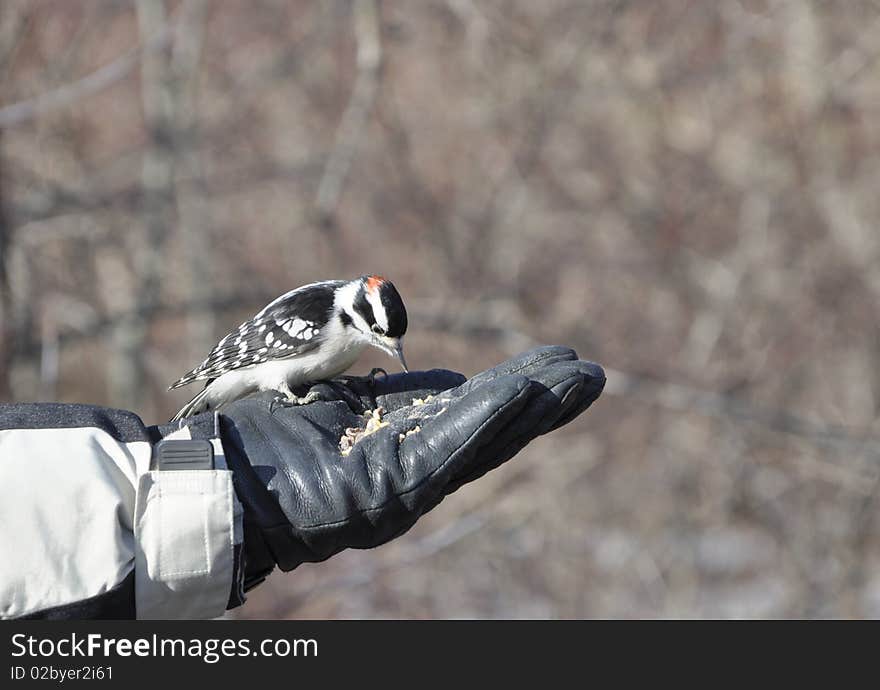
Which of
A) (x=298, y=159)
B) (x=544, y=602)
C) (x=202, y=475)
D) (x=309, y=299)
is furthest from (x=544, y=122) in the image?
(x=202, y=475)

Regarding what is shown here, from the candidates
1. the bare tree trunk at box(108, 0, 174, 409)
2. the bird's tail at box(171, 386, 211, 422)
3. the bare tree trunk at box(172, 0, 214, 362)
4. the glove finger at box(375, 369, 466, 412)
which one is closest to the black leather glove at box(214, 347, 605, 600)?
the glove finger at box(375, 369, 466, 412)

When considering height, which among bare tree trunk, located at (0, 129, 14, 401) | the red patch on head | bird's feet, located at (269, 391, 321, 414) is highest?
the red patch on head

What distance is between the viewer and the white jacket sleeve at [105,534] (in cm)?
269

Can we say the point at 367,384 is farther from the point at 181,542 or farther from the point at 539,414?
the point at 181,542

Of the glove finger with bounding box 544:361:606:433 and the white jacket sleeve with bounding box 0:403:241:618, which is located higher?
the glove finger with bounding box 544:361:606:433

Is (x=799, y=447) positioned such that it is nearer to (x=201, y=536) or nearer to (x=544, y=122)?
(x=544, y=122)

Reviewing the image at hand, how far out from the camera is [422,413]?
3.34 meters

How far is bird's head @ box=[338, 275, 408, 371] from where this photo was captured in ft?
13.7

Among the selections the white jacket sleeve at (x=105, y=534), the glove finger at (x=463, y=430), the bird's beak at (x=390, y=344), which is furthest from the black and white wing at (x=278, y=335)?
the white jacket sleeve at (x=105, y=534)

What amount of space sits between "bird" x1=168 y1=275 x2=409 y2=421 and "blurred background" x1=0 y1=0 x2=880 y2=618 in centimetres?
252

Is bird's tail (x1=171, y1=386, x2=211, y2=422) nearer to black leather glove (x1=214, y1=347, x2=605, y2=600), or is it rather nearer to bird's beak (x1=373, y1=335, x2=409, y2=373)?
bird's beak (x1=373, y1=335, x2=409, y2=373)

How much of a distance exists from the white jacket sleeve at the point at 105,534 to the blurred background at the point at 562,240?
13.9ft

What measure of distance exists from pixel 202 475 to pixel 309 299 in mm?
1763

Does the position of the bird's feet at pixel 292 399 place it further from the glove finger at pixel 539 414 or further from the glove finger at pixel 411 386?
the glove finger at pixel 539 414
